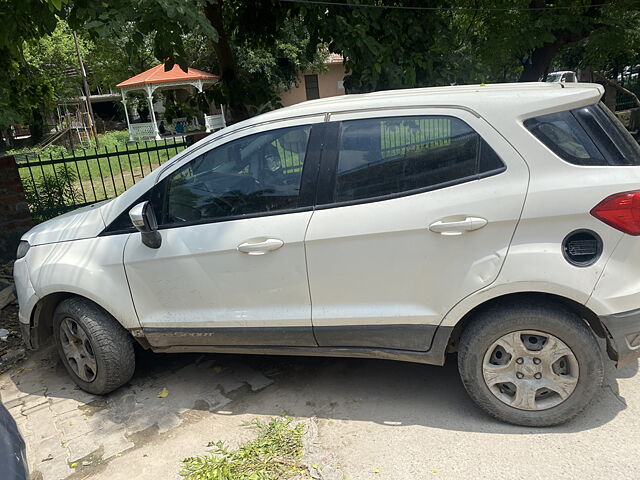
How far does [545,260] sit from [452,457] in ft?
3.58

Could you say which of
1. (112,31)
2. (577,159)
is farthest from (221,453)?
(112,31)

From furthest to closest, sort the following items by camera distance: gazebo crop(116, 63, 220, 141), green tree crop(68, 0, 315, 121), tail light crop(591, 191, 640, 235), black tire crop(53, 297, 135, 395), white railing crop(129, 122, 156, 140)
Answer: white railing crop(129, 122, 156, 140) < gazebo crop(116, 63, 220, 141) < green tree crop(68, 0, 315, 121) < black tire crop(53, 297, 135, 395) < tail light crop(591, 191, 640, 235)

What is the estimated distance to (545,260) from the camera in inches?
94.4

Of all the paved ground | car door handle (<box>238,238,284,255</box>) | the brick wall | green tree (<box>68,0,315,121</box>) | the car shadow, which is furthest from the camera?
the brick wall

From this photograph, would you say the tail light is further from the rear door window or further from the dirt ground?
the dirt ground

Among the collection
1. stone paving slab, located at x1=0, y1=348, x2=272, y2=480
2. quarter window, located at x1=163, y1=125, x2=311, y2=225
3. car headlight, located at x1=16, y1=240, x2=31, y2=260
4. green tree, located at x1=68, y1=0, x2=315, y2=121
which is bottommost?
stone paving slab, located at x1=0, y1=348, x2=272, y2=480

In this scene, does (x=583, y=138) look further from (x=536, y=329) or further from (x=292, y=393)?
(x=292, y=393)

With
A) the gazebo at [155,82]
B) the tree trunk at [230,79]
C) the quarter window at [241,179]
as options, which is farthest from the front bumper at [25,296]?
the gazebo at [155,82]

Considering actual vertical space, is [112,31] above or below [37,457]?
above

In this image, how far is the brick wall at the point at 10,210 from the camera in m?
5.84

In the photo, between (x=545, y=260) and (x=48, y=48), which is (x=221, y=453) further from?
(x=48, y=48)

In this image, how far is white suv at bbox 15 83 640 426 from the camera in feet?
7.87

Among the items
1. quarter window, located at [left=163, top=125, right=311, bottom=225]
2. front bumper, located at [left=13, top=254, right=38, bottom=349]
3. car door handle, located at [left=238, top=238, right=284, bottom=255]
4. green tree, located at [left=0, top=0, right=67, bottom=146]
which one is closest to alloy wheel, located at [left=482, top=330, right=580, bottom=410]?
car door handle, located at [left=238, top=238, right=284, bottom=255]

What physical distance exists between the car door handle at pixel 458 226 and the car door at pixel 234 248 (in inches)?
27.7
